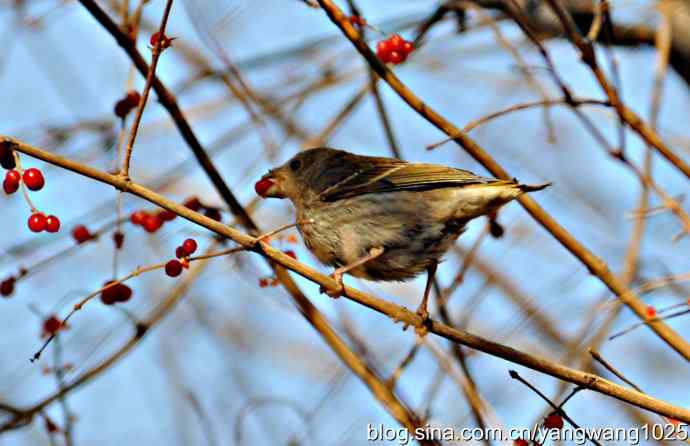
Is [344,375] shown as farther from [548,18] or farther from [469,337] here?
[548,18]

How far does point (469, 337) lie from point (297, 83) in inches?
95.7

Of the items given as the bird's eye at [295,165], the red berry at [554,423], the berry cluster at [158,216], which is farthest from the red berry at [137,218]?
the red berry at [554,423]

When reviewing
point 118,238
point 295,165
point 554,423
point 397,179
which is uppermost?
point 295,165

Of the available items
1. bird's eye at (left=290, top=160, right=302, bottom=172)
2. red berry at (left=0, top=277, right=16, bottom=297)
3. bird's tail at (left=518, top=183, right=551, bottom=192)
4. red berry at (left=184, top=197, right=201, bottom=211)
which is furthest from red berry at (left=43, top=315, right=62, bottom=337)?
bird's tail at (left=518, top=183, right=551, bottom=192)

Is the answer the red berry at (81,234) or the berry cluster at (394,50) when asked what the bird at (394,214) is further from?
the red berry at (81,234)

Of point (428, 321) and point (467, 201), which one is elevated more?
point (467, 201)

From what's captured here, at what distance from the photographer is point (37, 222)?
256 centimetres

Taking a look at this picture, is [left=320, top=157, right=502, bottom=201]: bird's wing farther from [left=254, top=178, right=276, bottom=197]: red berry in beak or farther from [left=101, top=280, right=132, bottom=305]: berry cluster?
[left=101, top=280, right=132, bottom=305]: berry cluster

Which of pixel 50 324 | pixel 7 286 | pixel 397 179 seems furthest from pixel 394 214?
pixel 7 286

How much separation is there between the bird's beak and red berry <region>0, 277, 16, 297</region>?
0.99 metres

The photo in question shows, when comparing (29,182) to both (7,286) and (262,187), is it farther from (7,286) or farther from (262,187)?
(262,187)

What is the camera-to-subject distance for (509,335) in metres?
3.62

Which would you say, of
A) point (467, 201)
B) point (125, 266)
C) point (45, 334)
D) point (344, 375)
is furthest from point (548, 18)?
point (125, 266)

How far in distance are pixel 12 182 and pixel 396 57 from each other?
150 centimetres
